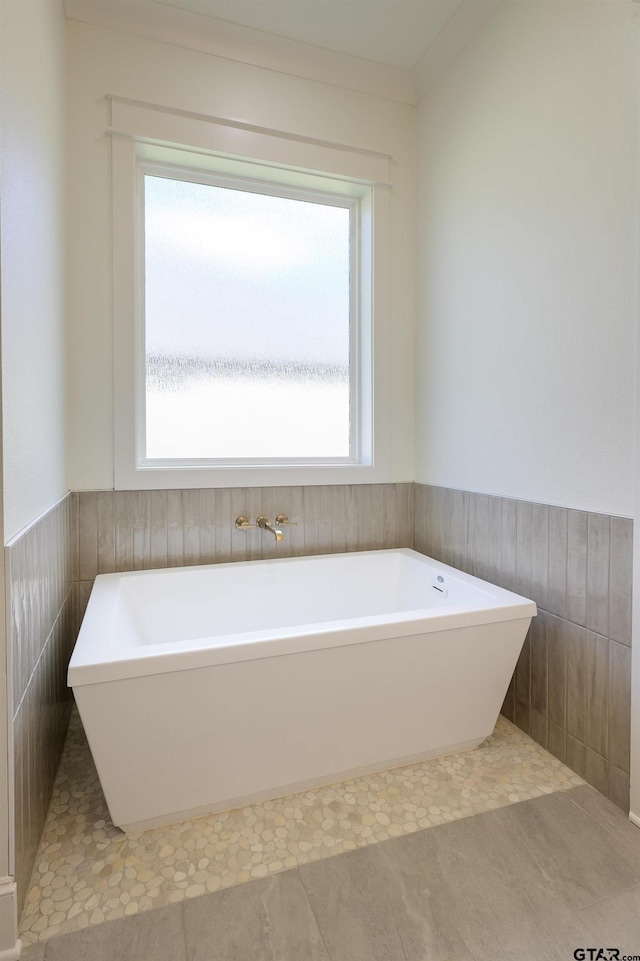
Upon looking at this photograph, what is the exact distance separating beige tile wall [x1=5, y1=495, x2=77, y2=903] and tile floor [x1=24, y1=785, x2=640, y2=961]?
0.94 ft

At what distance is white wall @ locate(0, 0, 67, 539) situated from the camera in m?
1.13

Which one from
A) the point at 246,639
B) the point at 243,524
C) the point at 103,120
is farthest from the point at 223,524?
the point at 103,120

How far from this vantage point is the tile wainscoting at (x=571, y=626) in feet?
4.83

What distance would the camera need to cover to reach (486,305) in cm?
204

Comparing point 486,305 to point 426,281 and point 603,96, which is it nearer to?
point 426,281

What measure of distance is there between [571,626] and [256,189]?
8.06 feet

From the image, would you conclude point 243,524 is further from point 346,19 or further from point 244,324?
point 346,19

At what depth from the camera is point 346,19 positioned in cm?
213

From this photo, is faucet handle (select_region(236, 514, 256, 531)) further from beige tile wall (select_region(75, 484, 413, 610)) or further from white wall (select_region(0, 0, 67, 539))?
white wall (select_region(0, 0, 67, 539))

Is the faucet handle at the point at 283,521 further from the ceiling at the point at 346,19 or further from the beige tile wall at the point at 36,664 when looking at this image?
the ceiling at the point at 346,19

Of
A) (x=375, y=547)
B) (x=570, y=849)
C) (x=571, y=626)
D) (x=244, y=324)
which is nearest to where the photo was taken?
(x=570, y=849)

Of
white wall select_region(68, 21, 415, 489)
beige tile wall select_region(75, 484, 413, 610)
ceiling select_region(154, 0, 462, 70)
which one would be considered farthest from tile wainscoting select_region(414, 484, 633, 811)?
ceiling select_region(154, 0, 462, 70)

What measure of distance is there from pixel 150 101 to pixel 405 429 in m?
1.92

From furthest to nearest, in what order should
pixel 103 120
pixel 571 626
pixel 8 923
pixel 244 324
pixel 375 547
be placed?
pixel 375 547, pixel 244 324, pixel 103 120, pixel 571 626, pixel 8 923
